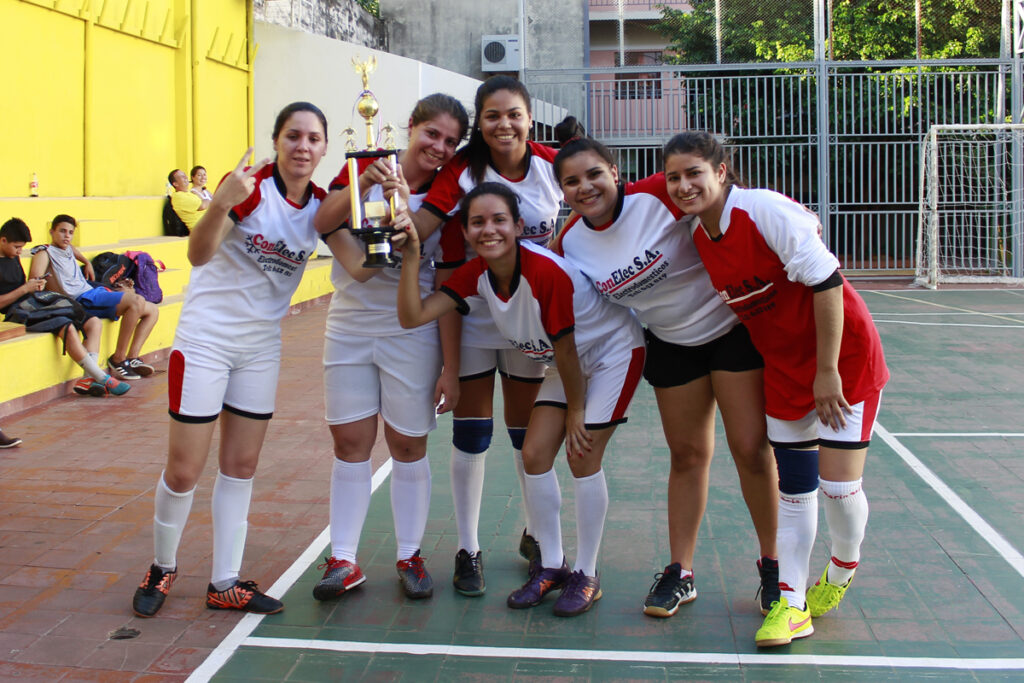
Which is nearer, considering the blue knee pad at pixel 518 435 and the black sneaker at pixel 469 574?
the black sneaker at pixel 469 574

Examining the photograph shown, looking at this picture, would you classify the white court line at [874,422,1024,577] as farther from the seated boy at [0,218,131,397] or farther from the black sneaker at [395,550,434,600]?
the seated boy at [0,218,131,397]

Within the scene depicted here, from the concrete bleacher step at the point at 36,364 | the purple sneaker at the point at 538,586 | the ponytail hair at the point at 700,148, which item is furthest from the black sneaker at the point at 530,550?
the concrete bleacher step at the point at 36,364

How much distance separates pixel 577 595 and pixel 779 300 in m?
1.43

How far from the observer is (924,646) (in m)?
3.67

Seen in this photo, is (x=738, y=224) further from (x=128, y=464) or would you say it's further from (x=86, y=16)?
(x=86, y=16)

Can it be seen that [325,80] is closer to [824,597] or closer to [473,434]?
[473,434]

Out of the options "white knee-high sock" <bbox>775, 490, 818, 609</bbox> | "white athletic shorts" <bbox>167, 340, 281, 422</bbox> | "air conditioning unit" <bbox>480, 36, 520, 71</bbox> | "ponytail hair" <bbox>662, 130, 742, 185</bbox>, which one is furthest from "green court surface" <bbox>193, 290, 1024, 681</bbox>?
"air conditioning unit" <bbox>480, 36, 520, 71</bbox>

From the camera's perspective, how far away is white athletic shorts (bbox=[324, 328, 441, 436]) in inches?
162

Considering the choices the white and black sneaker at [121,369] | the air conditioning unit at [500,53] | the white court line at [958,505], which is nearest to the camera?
the white court line at [958,505]

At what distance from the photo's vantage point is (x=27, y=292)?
27.0 feet

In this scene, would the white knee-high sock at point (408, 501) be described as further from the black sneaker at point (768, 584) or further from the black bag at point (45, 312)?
the black bag at point (45, 312)

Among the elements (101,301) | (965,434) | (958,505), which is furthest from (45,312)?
(965,434)

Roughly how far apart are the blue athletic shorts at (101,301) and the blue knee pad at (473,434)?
18.8 feet

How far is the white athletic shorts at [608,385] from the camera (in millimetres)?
3949
